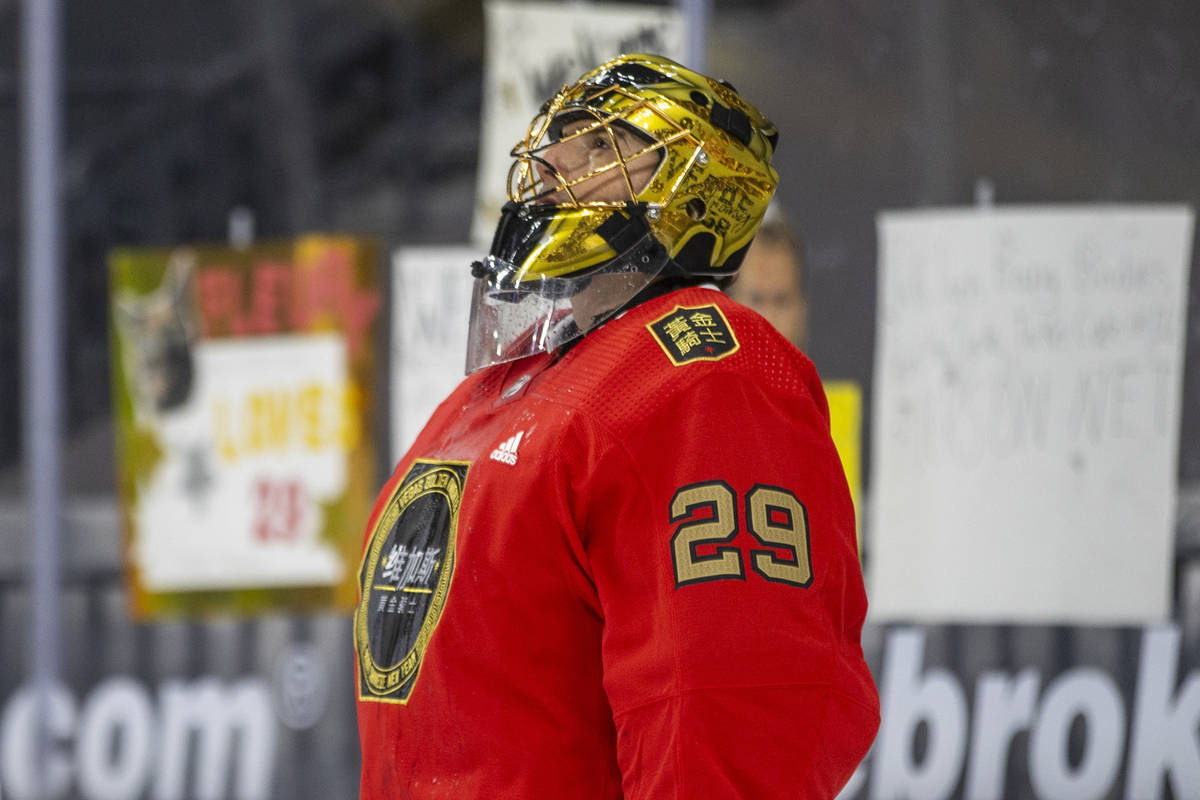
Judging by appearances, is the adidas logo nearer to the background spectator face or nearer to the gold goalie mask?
the gold goalie mask

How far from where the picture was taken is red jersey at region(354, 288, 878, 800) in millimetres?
1068

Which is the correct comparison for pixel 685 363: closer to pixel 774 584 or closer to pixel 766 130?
pixel 774 584

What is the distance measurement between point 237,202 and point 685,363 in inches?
89.3

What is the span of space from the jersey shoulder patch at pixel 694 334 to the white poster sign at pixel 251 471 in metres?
2.02

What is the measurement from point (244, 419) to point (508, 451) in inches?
85.7

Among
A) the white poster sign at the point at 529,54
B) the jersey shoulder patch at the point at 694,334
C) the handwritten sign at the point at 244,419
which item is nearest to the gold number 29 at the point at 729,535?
the jersey shoulder patch at the point at 694,334

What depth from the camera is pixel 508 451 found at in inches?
46.4

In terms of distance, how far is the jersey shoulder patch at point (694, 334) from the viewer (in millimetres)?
1150

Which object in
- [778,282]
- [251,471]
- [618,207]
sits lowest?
[251,471]

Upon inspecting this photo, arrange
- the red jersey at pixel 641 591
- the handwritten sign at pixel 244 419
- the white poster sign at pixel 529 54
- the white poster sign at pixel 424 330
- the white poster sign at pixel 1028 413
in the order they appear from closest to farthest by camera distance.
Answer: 1. the red jersey at pixel 641 591
2. the white poster sign at pixel 1028 413
3. the white poster sign at pixel 529 54
4. the white poster sign at pixel 424 330
5. the handwritten sign at pixel 244 419

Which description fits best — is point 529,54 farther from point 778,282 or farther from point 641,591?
point 641,591

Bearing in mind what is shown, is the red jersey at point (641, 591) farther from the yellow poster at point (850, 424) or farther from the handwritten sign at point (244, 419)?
the handwritten sign at point (244, 419)

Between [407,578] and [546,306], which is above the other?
[546,306]

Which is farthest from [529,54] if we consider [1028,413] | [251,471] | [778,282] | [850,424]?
[1028,413]
